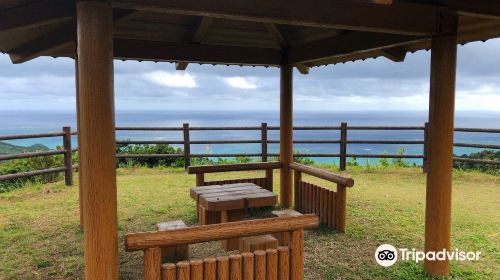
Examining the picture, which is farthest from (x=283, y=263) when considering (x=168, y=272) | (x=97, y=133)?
(x=97, y=133)

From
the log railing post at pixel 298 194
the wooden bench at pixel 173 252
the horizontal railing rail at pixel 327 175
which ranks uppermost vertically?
the horizontal railing rail at pixel 327 175

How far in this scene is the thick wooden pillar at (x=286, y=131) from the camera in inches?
241

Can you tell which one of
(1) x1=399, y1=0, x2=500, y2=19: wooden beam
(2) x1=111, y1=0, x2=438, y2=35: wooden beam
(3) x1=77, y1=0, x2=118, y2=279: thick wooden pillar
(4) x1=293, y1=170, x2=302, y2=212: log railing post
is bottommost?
(4) x1=293, y1=170, x2=302, y2=212: log railing post

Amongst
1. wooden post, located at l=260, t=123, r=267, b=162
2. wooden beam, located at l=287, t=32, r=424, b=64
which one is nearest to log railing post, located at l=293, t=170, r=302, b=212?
wooden beam, located at l=287, t=32, r=424, b=64

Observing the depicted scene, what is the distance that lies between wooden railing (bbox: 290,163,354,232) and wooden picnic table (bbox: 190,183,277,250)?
88 cm

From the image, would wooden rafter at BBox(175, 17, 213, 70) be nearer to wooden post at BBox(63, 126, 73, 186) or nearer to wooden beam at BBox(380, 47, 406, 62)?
wooden beam at BBox(380, 47, 406, 62)

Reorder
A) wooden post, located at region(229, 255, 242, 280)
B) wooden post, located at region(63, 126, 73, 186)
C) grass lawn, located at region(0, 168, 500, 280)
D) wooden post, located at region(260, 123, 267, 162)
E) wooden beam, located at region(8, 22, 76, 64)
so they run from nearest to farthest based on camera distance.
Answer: wooden post, located at region(229, 255, 242, 280)
grass lawn, located at region(0, 168, 500, 280)
wooden beam, located at region(8, 22, 76, 64)
wooden post, located at region(63, 126, 73, 186)
wooden post, located at region(260, 123, 267, 162)

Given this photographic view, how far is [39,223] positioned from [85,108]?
152 inches

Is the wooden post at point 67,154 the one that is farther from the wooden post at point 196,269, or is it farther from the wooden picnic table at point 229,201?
the wooden post at point 196,269

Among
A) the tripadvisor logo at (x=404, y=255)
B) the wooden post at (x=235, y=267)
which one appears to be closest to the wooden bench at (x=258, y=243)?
the wooden post at (x=235, y=267)

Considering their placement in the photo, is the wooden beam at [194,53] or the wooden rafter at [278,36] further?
the wooden rafter at [278,36]

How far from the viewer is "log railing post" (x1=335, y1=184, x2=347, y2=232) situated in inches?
199

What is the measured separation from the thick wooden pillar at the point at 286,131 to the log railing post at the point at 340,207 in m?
1.34

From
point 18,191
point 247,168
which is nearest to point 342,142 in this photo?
point 247,168
